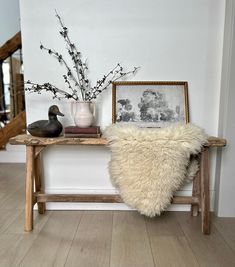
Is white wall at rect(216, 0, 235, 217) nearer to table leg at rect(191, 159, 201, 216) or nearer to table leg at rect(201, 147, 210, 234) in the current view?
table leg at rect(191, 159, 201, 216)

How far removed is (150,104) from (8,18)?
14.2 ft

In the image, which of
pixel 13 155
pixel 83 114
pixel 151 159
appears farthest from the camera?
pixel 13 155

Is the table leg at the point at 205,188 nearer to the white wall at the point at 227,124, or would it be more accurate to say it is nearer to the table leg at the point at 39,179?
the white wall at the point at 227,124

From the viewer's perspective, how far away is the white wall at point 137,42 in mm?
1779

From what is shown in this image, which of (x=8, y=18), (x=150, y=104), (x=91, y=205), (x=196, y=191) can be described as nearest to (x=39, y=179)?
(x=91, y=205)

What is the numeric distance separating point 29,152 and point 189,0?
1.50 m

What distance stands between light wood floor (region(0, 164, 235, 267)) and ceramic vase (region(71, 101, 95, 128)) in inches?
27.5

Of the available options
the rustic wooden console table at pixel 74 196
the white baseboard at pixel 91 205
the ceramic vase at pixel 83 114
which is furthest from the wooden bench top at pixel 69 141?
the white baseboard at pixel 91 205

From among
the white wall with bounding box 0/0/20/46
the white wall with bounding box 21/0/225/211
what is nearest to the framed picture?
the white wall with bounding box 21/0/225/211

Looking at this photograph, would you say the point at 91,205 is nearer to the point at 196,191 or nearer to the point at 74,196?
the point at 74,196

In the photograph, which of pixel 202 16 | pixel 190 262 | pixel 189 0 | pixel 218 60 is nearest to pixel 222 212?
pixel 190 262

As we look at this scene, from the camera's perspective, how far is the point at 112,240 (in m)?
1.55

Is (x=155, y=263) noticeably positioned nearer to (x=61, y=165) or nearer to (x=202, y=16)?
(x=61, y=165)

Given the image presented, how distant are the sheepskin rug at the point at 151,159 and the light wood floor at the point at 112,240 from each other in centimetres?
21
